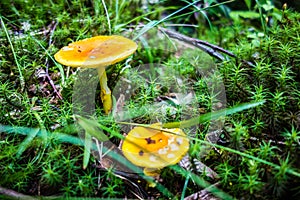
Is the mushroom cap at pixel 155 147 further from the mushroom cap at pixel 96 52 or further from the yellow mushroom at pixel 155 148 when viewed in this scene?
the mushroom cap at pixel 96 52

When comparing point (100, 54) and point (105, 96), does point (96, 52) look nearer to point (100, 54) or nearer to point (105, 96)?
point (100, 54)

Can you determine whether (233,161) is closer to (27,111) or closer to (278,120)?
(278,120)

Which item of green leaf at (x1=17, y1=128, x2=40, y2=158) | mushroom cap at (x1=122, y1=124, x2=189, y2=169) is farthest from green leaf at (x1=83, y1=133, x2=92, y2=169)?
green leaf at (x1=17, y1=128, x2=40, y2=158)

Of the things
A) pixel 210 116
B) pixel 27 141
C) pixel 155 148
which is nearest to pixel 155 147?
pixel 155 148

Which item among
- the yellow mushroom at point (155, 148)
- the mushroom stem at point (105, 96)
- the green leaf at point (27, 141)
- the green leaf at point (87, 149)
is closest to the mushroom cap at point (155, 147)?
the yellow mushroom at point (155, 148)

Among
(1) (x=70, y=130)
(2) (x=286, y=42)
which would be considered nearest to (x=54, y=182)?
(1) (x=70, y=130)

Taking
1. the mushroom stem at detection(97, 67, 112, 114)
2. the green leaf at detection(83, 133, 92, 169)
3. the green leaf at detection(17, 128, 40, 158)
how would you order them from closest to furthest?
the green leaf at detection(83, 133, 92, 169)
the green leaf at detection(17, 128, 40, 158)
the mushroom stem at detection(97, 67, 112, 114)

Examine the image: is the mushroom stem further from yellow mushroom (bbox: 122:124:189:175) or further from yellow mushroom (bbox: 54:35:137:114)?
yellow mushroom (bbox: 122:124:189:175)
